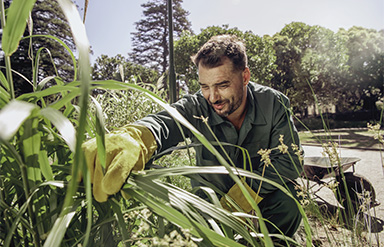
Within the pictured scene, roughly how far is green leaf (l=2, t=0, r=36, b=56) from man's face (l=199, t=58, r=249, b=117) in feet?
4.59

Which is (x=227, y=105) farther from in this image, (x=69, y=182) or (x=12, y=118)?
(x=12, y=118)

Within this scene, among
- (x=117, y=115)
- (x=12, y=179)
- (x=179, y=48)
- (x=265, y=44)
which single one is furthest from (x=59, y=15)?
(x=12, y=179)

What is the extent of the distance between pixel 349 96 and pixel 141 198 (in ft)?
95.0

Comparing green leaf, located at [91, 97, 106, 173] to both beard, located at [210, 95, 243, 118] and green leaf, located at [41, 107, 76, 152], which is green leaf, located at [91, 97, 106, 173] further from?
beard, located at [210, 95, 243, 118]

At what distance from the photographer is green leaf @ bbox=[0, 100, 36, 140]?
0.27 m

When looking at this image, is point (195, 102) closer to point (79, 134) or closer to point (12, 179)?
point (12, 179)

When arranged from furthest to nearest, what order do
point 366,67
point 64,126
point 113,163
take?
1. point 366,67
2. point 113,163
3. point 64,126

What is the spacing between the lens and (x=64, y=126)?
387 mm

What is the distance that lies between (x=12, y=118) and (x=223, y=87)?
1.57 metres

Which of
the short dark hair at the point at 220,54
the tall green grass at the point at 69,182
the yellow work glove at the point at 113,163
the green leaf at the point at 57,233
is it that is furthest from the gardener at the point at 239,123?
the green leaf at the point at 57,233

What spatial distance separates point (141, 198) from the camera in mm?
610

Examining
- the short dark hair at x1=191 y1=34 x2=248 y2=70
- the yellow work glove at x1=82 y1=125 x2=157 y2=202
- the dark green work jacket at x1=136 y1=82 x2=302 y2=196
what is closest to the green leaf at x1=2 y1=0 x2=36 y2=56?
the yellow work glove at x1=82 y1=125 x2=157 y2=202

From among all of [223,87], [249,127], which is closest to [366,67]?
[249,127]

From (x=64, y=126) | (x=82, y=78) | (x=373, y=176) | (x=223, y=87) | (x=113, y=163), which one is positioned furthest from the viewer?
(x=373, y=176)
